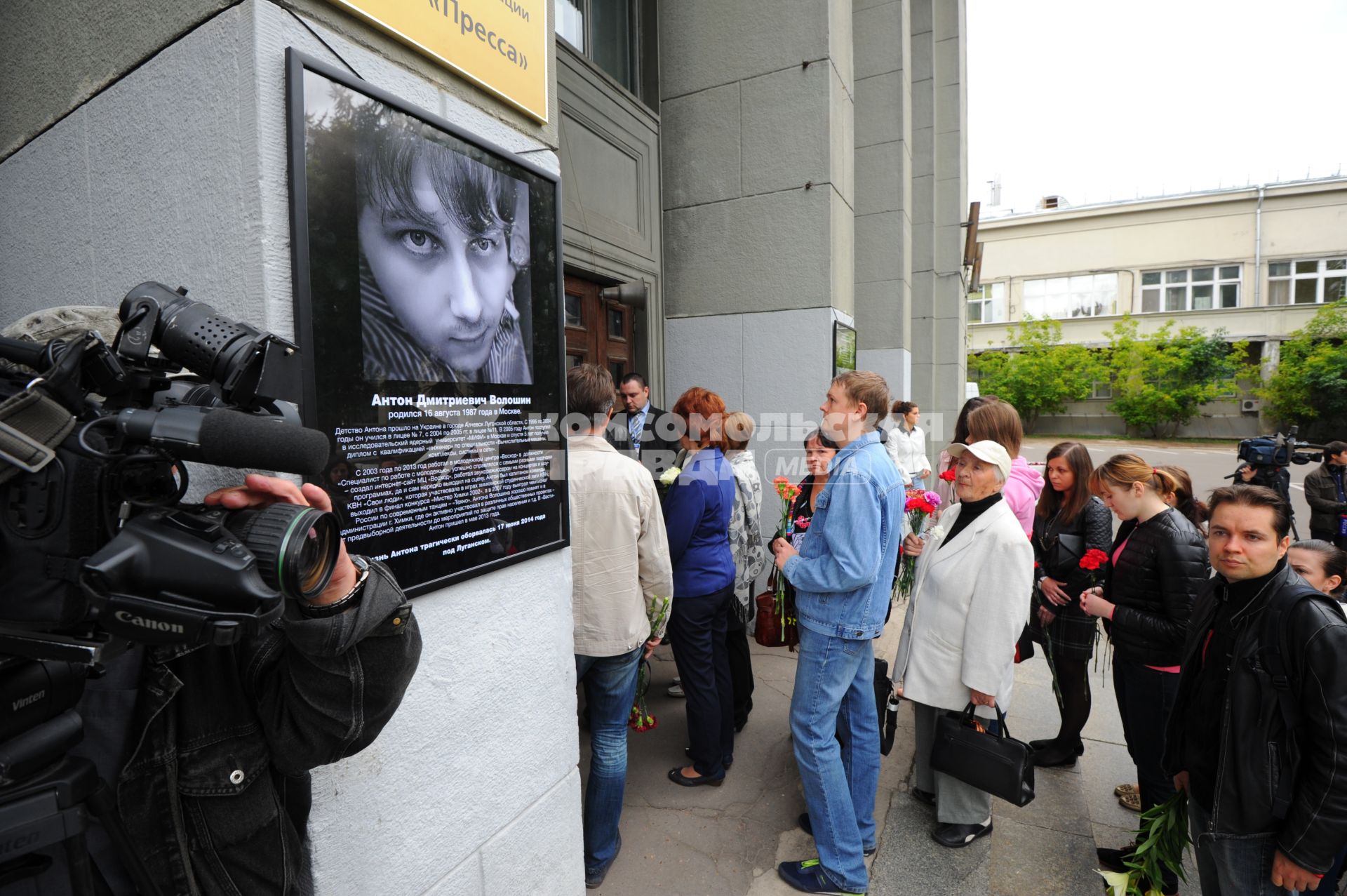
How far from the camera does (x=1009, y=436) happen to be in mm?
3479

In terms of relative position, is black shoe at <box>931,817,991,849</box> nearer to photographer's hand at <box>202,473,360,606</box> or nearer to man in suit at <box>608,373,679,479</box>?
man in suit at <box>608,373,679,479</box>

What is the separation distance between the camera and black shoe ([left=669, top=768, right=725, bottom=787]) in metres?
3.52

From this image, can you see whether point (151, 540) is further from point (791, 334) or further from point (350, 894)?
point (791, 334)

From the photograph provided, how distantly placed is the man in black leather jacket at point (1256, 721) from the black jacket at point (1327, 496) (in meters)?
6.11

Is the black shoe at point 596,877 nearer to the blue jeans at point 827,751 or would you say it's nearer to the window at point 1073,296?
the blue jeans at point 827,751

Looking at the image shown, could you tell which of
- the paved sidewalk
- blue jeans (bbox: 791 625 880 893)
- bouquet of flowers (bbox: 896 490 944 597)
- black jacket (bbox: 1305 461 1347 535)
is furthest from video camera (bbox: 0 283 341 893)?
black jacket (bbox: 1305 461 1347 535)

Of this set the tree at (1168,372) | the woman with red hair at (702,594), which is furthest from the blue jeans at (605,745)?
the tree at (1168,372)

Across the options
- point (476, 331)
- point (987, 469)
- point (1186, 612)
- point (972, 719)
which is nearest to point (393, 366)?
point (476, 331)

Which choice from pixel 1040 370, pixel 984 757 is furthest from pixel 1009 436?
pixel 1040 370

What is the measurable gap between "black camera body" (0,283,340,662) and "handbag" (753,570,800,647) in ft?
10.2

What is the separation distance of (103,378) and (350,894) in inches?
52.9

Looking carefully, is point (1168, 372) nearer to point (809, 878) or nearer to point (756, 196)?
point (756, 196)

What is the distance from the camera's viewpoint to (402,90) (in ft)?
5.61

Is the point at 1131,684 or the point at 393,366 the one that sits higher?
the point at 393,366
